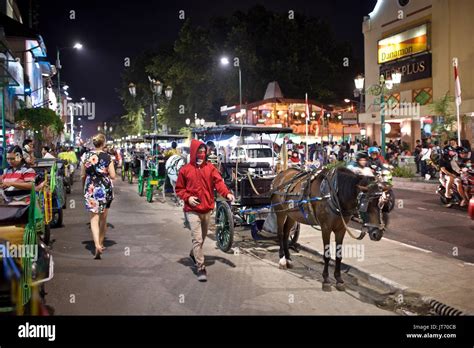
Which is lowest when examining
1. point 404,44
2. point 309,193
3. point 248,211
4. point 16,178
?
point 248,211

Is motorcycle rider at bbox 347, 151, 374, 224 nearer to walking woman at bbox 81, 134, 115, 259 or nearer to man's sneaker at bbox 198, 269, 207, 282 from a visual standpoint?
A: man's sneaker at bbox 198, 269, 207, 282

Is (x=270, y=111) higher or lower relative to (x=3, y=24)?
lower

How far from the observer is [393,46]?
34.6m

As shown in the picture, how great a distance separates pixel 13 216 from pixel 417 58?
31.8m

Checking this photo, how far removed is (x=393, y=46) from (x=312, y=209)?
31.0m

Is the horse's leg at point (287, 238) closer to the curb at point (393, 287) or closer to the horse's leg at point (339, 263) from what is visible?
the curb at point (393, 287)

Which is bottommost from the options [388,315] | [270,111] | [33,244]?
[388,315]

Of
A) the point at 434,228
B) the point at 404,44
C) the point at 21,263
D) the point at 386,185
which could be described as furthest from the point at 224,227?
the point at 404,44

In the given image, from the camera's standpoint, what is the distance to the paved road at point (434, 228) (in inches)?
368

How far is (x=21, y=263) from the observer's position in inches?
191

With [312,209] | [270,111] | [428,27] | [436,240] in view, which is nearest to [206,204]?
[312,209]

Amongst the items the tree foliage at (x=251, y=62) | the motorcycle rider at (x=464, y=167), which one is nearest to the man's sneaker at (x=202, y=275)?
the motorcycle rider at (x=464, y=167)

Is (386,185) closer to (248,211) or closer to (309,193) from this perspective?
(309,193)
